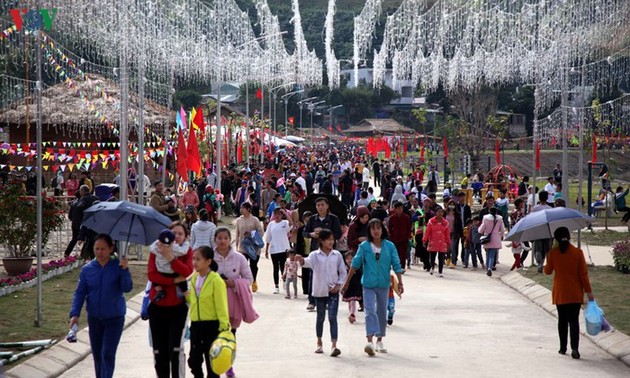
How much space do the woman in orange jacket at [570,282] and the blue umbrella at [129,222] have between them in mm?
4336

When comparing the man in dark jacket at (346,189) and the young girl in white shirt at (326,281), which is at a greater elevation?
the man in dark jacket at (346,189)

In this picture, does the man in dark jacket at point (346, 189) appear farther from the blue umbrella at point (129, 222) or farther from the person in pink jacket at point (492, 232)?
the blue umbrella at point (129, 222)

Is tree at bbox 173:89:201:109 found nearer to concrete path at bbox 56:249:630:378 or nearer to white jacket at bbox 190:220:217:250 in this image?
concrete path at bbox 56:249:630:378

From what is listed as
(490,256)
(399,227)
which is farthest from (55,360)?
(490,256)

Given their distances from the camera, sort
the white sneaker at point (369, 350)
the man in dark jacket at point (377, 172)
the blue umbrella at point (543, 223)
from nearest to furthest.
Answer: the white sneaker at point (369, 350), the blue umbrella at point (543, 223), the man in dark jacket at point (377, 172)

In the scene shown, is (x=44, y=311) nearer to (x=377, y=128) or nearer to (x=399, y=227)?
(x=399, y=227)

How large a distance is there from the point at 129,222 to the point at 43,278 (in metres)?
8.20

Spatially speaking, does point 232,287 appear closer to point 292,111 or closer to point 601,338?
point 601,338

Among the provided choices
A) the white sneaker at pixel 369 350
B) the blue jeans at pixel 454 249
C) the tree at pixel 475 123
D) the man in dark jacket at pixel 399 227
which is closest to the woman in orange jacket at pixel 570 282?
the white sneaker at pixel 369 350

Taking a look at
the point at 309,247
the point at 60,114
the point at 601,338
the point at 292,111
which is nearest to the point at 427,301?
the point at 309,247

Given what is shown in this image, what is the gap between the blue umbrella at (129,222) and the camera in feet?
36.3

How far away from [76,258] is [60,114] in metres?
26.4

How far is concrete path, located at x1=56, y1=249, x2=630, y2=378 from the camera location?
37.7 ft

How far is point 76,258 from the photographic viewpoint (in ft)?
69.4
